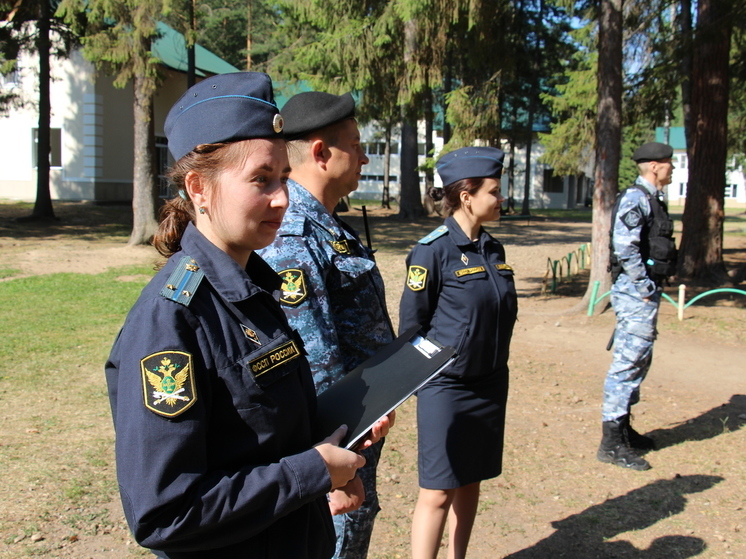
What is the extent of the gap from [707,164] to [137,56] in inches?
445

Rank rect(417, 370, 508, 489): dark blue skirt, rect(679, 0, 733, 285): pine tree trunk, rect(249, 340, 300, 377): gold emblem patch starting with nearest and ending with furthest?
rect(249, 340, 300, 377): gold emblem patch
rect(417, 370, 508, 489): dark blue skirt
rect(679, 0, 733, 285): pine tree trunk

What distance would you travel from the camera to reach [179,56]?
26.8 metres

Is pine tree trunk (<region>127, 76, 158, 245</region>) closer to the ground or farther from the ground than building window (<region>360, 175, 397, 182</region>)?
closer to the ground

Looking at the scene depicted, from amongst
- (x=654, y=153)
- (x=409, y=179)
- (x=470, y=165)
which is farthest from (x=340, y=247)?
(x=409, y=179)

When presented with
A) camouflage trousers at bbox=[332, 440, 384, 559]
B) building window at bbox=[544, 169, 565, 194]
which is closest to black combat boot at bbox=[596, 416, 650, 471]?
camouflage trousers at bbox=[332, 440, 384, 559]

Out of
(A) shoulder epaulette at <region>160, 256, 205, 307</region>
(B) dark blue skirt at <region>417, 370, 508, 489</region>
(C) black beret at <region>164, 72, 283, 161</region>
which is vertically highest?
(C) black beret at <region>164, 72, 283, 161</region>

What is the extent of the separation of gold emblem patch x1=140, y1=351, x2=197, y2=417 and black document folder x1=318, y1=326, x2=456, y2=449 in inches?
19.1

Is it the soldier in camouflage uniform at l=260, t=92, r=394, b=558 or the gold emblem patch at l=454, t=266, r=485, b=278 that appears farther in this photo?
the gold emblem patch at l=454, t=266, r=485, b=278

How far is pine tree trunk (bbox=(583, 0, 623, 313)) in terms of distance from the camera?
9609 millimetres

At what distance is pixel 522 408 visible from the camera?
619 centimetres

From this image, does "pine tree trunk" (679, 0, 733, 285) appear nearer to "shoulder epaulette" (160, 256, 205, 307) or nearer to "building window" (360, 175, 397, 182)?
"shoulder epaulette" (160, 256, 205, 307)

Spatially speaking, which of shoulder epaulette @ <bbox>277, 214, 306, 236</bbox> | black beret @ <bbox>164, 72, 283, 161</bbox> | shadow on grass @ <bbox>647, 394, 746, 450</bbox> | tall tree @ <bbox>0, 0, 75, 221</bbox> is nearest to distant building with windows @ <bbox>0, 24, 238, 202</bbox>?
tall tree @ <bbox>0, 0, 75, 221</bbox>

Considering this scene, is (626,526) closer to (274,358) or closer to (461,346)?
(461,346)

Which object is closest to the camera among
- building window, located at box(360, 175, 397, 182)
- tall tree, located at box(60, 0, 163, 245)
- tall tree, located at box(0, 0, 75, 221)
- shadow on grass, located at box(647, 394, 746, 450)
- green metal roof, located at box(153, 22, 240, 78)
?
shadow on grass, located at box(647, 394, 746, 450)
